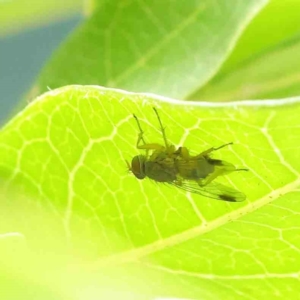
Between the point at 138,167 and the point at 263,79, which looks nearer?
the point at 138,167

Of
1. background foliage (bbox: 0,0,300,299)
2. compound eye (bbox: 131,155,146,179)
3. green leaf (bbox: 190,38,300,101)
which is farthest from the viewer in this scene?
green leaf (bbox: 190,38,300,101)

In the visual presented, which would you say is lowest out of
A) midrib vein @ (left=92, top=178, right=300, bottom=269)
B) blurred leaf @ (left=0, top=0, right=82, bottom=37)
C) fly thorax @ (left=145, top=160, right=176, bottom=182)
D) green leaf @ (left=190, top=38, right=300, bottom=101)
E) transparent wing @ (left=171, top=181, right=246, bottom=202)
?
midrib vein @ (left=92, top=178, right=300, bottom=269)

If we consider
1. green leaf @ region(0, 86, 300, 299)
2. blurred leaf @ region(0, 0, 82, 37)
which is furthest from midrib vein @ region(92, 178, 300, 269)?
blurred leaf @ region(0, 0, 82, 37)

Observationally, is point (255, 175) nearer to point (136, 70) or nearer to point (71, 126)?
point (71, 126)

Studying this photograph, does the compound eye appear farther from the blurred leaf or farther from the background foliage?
the blurred leaf

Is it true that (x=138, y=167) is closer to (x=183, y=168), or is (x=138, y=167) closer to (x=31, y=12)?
(x=183, y=168)

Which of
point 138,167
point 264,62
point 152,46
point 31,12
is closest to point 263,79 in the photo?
point 264,62

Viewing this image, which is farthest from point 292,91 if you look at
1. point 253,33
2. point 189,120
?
point 189,120
